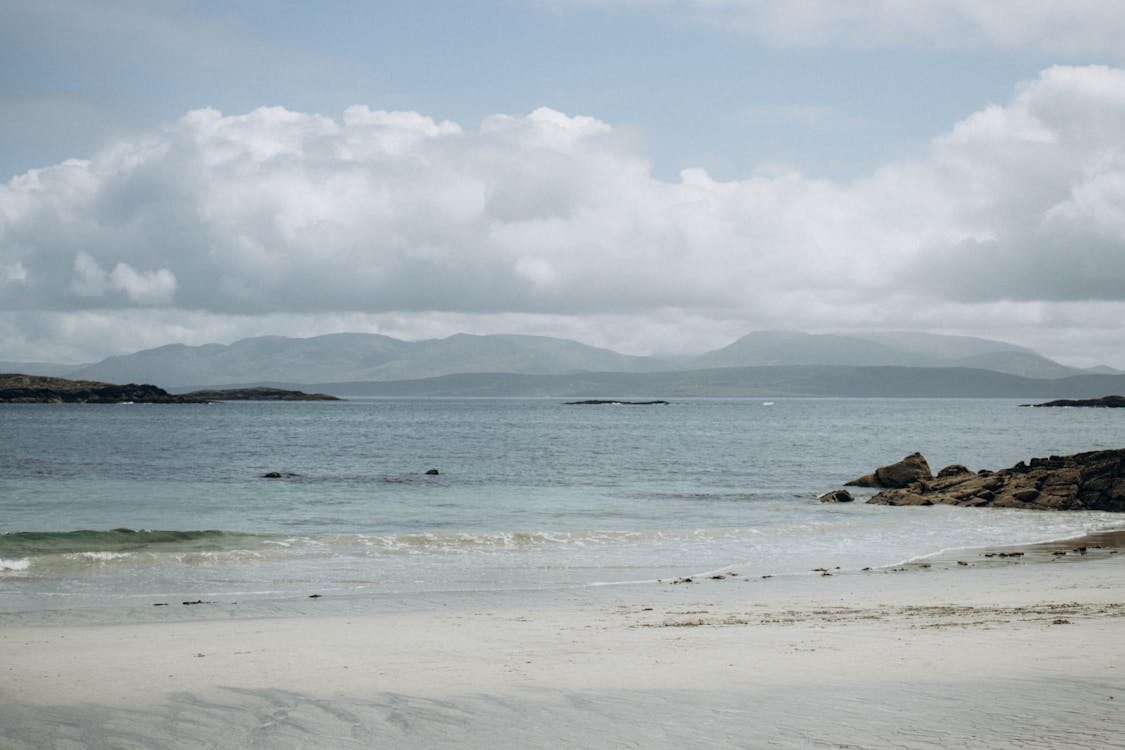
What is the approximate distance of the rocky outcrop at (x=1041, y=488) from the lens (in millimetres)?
37188

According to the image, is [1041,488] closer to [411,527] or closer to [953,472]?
[953,472]

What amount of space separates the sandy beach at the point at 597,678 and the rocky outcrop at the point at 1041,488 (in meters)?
23.4

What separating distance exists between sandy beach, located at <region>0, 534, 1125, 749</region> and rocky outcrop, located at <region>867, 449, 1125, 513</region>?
23372 millimetres

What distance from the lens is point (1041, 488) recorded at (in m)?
38.6

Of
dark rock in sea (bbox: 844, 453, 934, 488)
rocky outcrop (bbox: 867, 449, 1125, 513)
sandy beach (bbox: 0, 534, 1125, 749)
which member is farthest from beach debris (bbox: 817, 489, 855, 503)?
sandy beach (bbox: 0, 534, 1125, 749)

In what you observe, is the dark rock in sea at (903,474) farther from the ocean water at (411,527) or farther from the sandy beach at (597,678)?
the sandy beach at (597,678)

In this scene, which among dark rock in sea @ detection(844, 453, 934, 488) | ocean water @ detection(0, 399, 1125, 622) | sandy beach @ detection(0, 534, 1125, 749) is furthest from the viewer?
dark rock in sea @ detection(844, 453, 934, 488)

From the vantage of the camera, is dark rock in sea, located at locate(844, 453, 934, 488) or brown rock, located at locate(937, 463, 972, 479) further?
dark rock in sea, located at locate(844, 453, 934, 488)

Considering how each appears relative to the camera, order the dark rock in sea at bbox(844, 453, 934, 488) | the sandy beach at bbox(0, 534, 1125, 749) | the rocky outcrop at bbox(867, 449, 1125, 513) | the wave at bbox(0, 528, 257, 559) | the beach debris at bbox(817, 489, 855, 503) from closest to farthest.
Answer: the sandy beach at bbox(0, 534, 1125, 749)
the wave at bbox(0, 528, 257, 559)
the rocky outcrop at bbox(867, 449, 1125, 513)
the beach debris at bbox(817, 489, 855, 503)
the dark rock in sea at bbox(844, 453, 934, 488)

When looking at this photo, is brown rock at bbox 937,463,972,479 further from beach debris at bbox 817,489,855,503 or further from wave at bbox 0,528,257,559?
wave at bbox 0,528,257,559

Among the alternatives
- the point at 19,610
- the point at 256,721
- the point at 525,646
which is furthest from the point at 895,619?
the point at 19,610

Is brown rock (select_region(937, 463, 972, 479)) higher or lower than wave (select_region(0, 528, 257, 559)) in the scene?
higher

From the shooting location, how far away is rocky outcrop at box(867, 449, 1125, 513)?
37188 millimetres

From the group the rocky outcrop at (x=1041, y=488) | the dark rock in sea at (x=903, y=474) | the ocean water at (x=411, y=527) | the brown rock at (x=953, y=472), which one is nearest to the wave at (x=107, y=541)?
the ocean water at (x=411, y=527)
